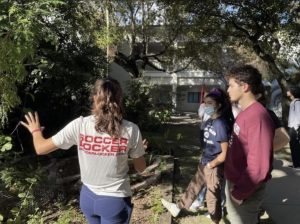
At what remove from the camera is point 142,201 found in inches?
257

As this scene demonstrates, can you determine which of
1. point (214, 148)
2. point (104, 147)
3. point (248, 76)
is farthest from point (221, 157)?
point (104, 147)

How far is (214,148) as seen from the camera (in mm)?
5133

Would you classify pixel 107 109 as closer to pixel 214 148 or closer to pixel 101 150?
pixel 101 150

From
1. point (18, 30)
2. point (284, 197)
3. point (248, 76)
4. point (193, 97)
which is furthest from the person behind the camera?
point (193, 97)

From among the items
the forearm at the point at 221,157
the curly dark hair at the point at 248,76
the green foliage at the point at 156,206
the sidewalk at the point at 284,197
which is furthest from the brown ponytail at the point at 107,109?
the sidewalk at the point at 284,197

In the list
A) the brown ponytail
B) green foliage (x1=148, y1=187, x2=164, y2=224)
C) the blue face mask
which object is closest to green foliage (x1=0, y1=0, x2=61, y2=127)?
the brown ponytail

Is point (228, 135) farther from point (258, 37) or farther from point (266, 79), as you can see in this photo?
point (266, 79)

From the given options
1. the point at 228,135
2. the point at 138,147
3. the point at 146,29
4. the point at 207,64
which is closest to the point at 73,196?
the point at 228,135

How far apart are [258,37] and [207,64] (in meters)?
16.4

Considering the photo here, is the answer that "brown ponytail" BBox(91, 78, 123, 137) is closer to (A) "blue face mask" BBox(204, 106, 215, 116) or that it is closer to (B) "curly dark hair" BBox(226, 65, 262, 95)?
(B) "curly dark hair" BBox(226, 65, 262, 95)

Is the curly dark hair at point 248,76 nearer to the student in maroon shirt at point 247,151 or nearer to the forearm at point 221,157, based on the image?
the student in maroon shirt at point 247,151

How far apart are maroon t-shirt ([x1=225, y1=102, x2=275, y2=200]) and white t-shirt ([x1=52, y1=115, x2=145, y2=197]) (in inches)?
29.8

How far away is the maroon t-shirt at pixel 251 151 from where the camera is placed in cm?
312

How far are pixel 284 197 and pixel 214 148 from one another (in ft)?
8.67
